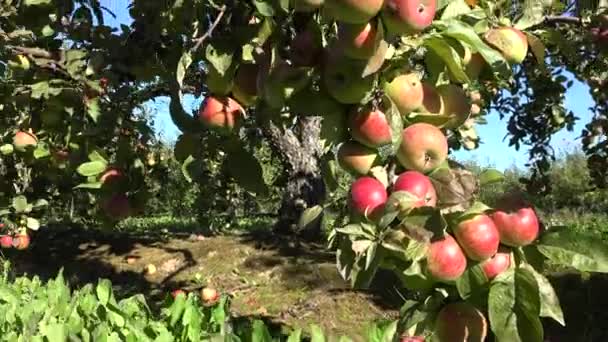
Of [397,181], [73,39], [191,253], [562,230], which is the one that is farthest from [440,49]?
[191,253]

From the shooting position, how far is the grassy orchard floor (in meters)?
4.42

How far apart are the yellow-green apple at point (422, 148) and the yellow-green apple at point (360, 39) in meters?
0.15

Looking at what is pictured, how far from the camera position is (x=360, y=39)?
0.88 m

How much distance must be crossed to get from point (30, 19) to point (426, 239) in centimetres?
175

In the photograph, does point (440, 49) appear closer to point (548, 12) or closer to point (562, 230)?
point (562, 230)

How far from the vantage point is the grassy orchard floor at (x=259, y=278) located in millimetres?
4422

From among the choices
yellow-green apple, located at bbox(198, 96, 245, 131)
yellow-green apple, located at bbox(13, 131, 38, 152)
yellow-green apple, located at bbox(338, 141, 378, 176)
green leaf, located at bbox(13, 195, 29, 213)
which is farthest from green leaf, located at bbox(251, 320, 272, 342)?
green leaf, located at bbox(13, 195, 29, 213)

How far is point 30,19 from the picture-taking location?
2182 millimetres

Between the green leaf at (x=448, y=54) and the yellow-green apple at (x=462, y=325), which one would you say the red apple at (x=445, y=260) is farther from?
the green leaf at (x=448, y=54)

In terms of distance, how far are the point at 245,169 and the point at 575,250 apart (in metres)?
0.62

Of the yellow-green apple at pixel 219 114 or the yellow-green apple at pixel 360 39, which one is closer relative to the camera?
the yellow-green apple at pixel 360 39

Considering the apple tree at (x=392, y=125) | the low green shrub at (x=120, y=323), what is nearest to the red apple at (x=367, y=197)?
the apple tree at (x=392, y=125)

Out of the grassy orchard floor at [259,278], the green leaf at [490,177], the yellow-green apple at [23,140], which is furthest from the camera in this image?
the grassy orchard floor at [259,278]

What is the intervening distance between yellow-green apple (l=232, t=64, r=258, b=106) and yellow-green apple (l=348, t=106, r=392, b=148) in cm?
28
